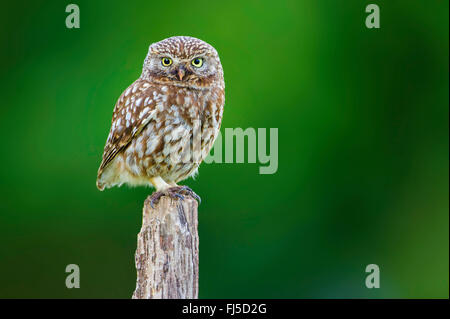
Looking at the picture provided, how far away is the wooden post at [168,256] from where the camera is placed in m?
3.40

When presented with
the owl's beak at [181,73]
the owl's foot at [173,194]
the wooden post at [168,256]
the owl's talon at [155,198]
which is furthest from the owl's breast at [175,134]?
the wooden post at [168,256]

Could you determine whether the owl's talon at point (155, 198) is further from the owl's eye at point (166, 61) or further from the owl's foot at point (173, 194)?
the owl's eye at point (166, 61)

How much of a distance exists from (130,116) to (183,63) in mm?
505

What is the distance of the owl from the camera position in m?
4.39

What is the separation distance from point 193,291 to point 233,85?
11.5 ft

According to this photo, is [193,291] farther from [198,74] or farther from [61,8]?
[61,8]

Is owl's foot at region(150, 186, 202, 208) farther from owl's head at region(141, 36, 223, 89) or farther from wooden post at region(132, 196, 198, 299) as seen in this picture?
owl's head at region(141, 36, 223, 89)

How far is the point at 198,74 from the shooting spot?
4.43 metres

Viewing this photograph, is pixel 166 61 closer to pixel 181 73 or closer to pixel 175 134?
pixel 181 73

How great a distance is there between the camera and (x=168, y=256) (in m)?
3.43

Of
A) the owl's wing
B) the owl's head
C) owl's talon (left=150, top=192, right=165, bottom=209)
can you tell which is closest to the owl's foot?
owl's talon (left=150, top=192, right=165, bottom=209)


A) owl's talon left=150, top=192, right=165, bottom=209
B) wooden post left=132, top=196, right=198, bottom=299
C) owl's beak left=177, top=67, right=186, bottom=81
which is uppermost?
owl's beak left=177, top=67, right=186, bottom=81

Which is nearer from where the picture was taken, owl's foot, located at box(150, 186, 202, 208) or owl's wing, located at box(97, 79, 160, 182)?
owl's foot, located at box(150, 186, 202, 208)

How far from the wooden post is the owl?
2.33ft
